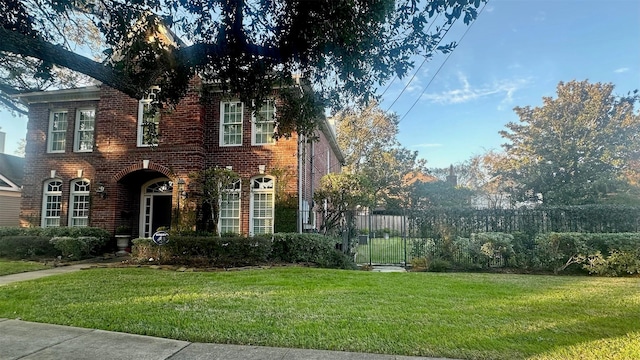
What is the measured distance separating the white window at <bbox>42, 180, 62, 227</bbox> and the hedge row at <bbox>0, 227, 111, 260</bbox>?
1267 mm

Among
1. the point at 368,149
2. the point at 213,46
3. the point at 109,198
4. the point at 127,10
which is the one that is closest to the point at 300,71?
the point at 213,46

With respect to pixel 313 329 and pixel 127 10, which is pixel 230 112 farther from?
pixel 313 329

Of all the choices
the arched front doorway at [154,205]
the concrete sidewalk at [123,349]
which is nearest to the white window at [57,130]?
the arched front doorway at [154,205]

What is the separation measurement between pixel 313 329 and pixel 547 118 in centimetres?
2164

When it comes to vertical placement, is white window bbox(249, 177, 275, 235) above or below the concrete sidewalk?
above

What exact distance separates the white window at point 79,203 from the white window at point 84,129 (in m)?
1.43

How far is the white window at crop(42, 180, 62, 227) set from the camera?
47.5 feet

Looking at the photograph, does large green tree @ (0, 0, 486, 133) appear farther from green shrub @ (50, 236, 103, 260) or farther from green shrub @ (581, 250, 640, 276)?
green shrub @ (581, 250, 640, 276)

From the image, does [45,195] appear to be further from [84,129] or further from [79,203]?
[84,129]

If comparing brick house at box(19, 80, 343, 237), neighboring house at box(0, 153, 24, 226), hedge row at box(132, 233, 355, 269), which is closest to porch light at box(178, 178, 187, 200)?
brick house at box(19, 80, 343, 237)

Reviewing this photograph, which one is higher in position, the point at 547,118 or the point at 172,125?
the point at 547,118

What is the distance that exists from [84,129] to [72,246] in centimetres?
520

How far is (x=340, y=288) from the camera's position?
718 centimetres

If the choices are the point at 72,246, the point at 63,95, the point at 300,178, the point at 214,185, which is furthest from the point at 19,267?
the point at 300,178
